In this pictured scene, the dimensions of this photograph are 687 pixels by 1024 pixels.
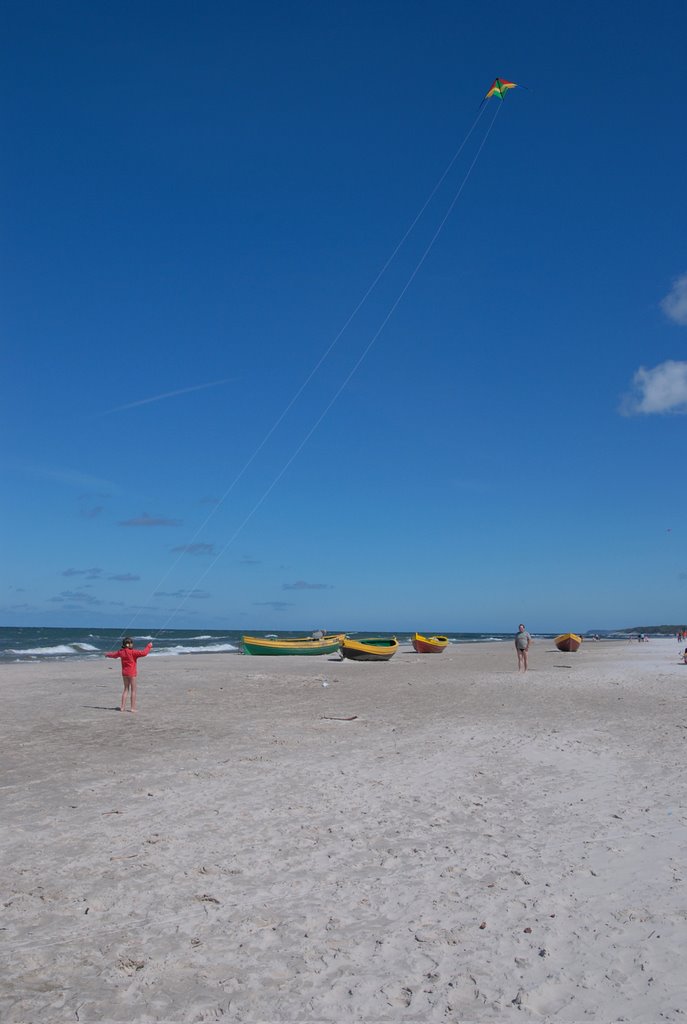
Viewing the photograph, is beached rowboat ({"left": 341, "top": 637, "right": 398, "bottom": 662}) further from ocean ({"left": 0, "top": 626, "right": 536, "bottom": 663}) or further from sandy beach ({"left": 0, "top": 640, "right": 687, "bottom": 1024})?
sandy beach ({"left": 0, "top": 640, "right": 687, "bottom": 1024})

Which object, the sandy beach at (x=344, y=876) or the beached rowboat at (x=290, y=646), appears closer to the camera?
the sandy beach at (x=344, y=876)

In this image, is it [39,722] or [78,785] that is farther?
[39,722]

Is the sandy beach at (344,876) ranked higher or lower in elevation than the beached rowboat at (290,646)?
lower

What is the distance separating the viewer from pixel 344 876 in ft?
18.9

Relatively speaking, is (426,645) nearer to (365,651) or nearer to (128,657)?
(365,651)

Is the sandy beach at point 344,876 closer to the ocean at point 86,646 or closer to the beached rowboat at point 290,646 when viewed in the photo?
the beached rowboat at point 290,646

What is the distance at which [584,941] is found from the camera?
4539mm

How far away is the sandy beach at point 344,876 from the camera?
4.00 metres

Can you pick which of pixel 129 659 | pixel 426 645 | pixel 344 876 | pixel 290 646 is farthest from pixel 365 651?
pixel 344 876

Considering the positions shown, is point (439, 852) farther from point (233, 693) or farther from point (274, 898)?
point (233, 693)

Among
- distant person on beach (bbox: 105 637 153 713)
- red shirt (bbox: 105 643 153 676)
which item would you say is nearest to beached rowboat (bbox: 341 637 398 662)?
distant person on beach (bbox: 105 637 153 713)

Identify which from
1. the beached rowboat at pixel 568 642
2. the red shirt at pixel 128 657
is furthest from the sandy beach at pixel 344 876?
the beached rowboat at pixel 568 642

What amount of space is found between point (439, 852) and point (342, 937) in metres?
1.85

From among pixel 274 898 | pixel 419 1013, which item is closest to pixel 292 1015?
pixel 419 1013
